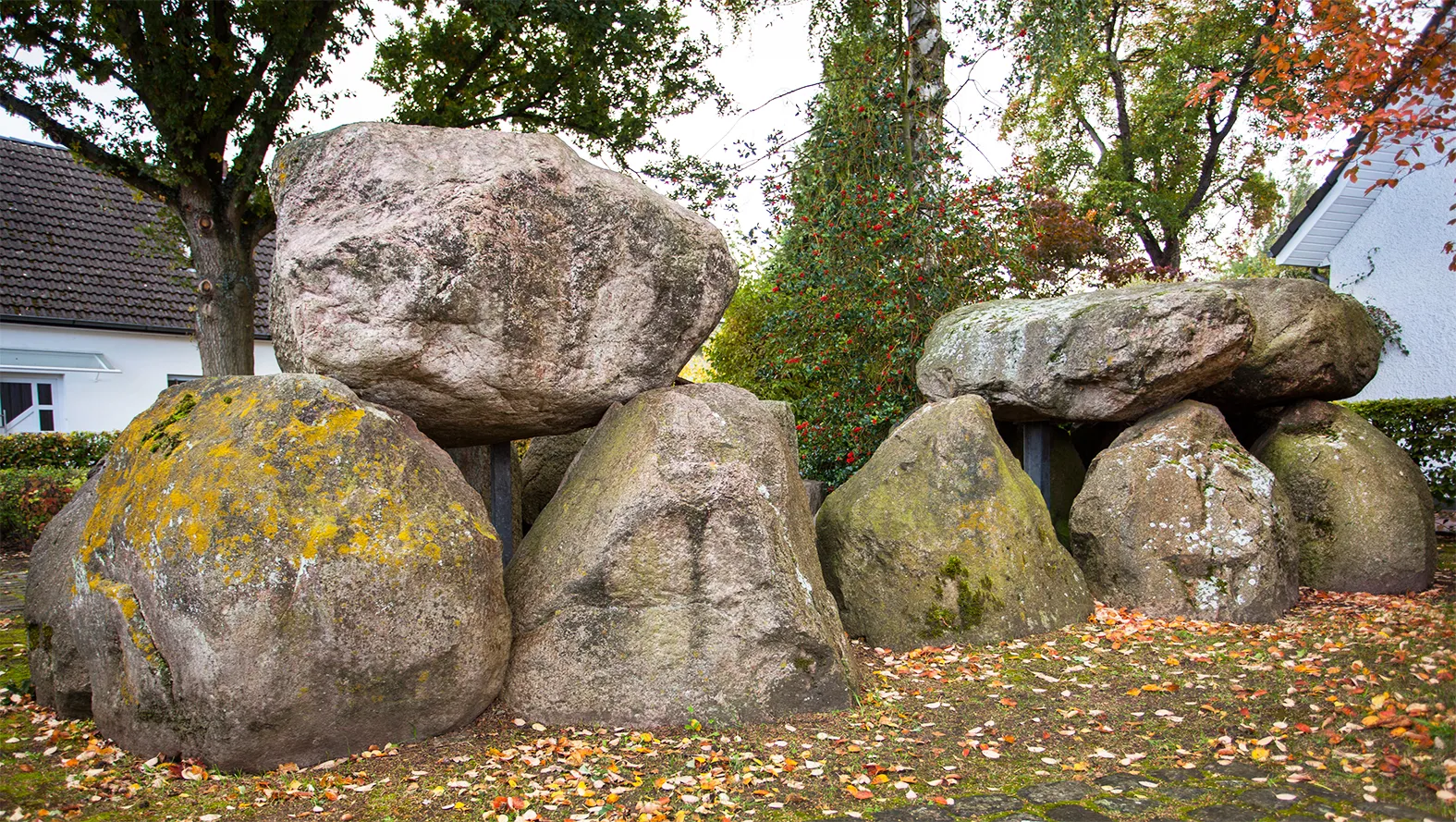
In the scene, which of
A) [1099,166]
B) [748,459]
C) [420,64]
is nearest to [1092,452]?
[748,459]

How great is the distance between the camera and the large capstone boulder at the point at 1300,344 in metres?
7.95

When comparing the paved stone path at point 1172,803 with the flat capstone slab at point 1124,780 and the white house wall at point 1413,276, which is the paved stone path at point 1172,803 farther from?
the white house wall at point 1413,276

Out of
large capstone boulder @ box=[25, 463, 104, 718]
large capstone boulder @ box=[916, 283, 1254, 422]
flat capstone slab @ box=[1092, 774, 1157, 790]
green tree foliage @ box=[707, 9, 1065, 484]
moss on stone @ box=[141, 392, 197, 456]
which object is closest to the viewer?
flat capstone slab @ box=[1092, 774, 1157, 790]

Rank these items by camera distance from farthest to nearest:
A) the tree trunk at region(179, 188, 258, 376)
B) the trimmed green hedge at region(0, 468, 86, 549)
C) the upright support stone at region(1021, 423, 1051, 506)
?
the trimmed green hedge at region(0, 468, 86, 549)
the tree trunk at region(179, 188, 258, 376)
the upright support stone at region(1021, 423, 1051, 506)

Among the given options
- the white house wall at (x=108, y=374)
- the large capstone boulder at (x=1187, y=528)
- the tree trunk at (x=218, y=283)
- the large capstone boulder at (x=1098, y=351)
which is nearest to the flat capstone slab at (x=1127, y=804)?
the large capstone boulder at (x=1187, y=528)

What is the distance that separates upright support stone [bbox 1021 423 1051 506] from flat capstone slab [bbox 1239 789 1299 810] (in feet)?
15.3

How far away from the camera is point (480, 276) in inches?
202

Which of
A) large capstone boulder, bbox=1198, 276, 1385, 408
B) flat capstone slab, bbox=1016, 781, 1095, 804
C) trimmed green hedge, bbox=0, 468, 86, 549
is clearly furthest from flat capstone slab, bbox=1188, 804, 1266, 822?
trimmed green hedge, bbox=0, 468, 86, 549

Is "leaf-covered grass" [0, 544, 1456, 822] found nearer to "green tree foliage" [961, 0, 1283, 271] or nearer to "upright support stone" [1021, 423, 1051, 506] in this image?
"upright support stone" [1021, 423, 1051, 506]

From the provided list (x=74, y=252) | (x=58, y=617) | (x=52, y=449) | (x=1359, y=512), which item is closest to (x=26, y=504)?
(x=52, y=449)

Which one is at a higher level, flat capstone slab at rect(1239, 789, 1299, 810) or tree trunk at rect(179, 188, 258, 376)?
tree trunk at rect(179, 188, 258, 376)

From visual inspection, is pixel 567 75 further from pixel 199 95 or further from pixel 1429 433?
pixel 1429 433

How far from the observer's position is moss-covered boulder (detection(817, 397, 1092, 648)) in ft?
21.0

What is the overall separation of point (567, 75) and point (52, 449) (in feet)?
33.7
